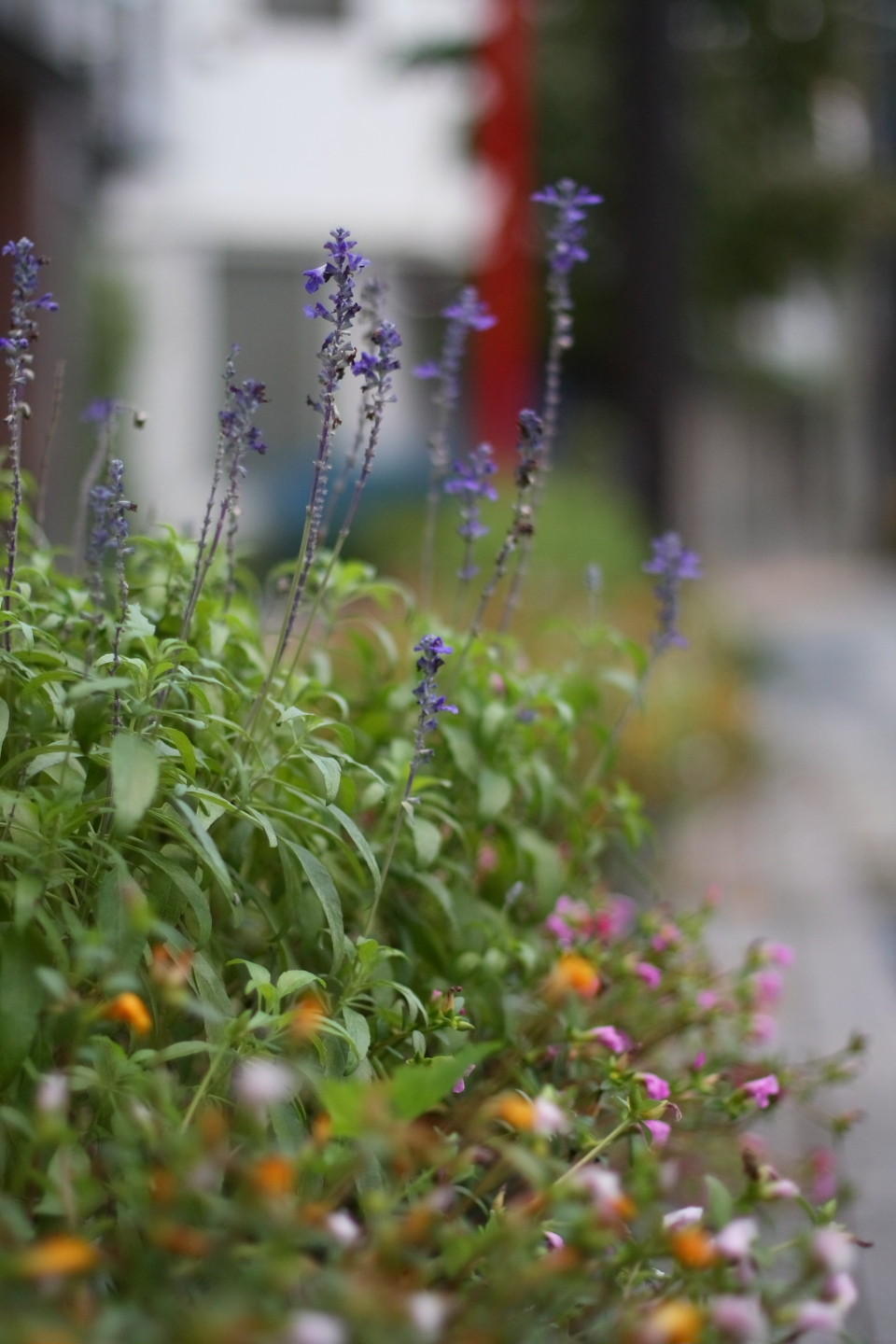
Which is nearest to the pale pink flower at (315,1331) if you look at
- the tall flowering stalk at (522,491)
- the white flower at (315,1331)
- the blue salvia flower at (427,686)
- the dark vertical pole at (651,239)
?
the white flower at (315,1331)

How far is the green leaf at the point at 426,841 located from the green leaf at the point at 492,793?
8cm

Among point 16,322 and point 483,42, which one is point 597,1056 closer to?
point 16,322

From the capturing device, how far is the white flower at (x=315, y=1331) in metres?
0.77

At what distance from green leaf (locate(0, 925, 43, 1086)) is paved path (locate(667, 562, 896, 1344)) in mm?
1312

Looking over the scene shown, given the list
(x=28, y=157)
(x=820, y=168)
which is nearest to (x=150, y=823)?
(x=28, y=157)

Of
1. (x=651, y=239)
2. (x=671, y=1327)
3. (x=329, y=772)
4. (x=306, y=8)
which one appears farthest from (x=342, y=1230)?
(x=306, y=8)

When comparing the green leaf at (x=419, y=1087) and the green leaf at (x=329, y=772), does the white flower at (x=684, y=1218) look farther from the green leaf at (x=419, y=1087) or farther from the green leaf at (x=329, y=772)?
the green leaf at (x=329, y=772)

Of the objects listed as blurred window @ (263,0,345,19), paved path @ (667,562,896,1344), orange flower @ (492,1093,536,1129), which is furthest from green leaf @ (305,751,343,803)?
blurred window @ (263,0,345,19)

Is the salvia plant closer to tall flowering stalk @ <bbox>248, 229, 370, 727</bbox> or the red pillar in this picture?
tall flowering stalk @ <bbox>248, 229, 370, 727</bbox>

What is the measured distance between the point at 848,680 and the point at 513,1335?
26.3 feet

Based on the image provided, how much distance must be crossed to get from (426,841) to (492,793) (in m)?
0.13

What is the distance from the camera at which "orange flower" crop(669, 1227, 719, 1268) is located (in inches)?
37.3

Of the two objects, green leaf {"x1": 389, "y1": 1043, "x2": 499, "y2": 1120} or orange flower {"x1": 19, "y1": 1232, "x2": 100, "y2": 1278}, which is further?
green leaf {"x1": 389, "y1": 1043, "x2": 499, "y2": 1120}

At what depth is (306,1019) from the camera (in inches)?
38.7
